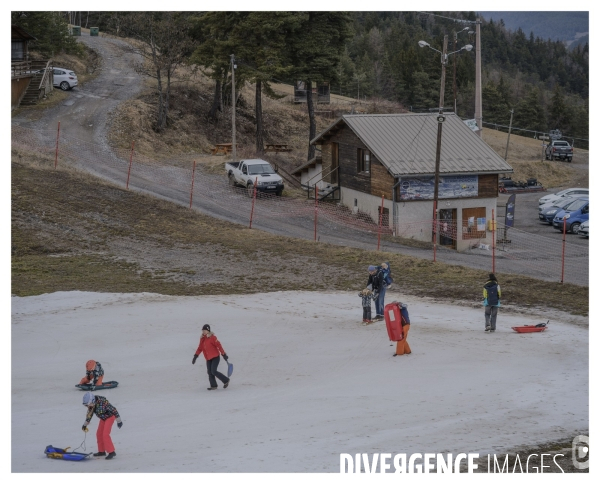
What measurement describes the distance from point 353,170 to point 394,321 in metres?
25.3

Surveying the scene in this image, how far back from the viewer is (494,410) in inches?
634

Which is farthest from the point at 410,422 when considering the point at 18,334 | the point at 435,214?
the point at 435,214

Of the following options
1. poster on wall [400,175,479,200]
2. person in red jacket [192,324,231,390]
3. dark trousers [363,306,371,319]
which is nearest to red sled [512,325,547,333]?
dark trousers [363,306,371,319]

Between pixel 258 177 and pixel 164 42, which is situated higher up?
pixel 164 42

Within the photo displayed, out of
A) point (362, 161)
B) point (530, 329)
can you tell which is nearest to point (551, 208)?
point (362, 161)

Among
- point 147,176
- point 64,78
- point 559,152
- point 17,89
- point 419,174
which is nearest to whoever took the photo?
point 419,174

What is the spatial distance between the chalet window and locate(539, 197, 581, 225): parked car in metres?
12.3

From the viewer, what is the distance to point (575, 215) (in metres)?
44.2

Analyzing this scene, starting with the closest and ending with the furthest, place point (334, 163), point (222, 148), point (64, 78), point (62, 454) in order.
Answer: point (62, 454)
point (334, 163)
point (222, 148)
point (64, 78)

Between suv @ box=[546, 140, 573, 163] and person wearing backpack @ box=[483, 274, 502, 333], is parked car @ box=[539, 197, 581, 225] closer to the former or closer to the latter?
person wearing backpack @ box=[483, 274, 502, 333]

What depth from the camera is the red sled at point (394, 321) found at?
19391 millimetres

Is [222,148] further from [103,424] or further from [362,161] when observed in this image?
[103,424]

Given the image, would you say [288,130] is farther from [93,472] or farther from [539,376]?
[93,472]

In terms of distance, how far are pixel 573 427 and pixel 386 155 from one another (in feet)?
87.0
